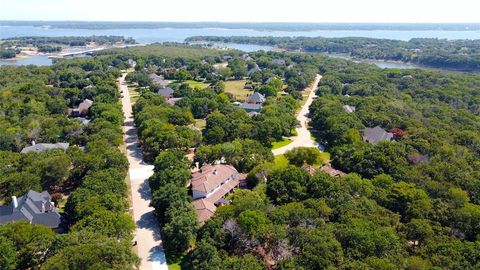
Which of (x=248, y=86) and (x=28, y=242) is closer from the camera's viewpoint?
(x=28, y=242)

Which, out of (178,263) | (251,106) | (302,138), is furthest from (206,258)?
(251,106)

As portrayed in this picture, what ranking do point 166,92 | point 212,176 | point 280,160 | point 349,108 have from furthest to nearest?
1. point 166,92
2. point 349,108
3. point 280,160
4. point 212,176

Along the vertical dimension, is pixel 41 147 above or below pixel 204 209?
above

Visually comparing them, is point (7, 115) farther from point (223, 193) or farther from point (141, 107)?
point (223, 193)

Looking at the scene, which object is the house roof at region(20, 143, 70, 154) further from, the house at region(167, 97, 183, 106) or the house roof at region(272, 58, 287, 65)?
the house roof at region(272, 58, 287, 65)

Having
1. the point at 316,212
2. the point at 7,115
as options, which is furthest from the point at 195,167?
the point at 7,115

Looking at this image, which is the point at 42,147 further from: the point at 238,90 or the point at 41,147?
the point at 238,90

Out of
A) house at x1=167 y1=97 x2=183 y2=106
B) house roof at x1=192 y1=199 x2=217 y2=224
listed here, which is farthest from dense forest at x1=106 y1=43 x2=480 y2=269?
house at x1=167 y1=97 x2=183 y2=106
